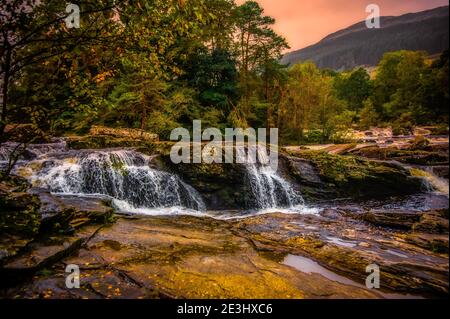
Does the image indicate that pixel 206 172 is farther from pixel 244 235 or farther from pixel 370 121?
pixel 370 121

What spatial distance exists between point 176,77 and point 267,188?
52.4ft

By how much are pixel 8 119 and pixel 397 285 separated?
6140 mm

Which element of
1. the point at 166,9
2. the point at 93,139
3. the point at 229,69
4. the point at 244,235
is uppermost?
the point at 229,69

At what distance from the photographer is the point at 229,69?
25500mm

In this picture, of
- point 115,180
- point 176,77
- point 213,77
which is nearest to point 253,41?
point 213,77

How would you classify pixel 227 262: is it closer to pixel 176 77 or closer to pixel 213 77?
pixel 213 77

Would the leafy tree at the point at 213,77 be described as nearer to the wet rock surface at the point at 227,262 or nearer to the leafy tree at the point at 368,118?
the wet rock surface at the point at 227,262

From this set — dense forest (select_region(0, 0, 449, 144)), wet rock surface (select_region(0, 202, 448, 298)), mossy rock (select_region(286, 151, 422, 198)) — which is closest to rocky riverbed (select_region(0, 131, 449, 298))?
wet rock surface (select_region(0, 202, 448, 298))

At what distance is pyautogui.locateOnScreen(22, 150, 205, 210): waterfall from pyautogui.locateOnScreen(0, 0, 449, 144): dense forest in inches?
124

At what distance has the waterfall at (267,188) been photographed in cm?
1322

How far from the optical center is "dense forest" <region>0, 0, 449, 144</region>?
3279mm

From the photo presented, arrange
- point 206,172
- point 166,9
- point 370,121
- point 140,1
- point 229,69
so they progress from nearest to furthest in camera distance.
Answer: point 140,1 < point 166,9 < point 206,172 < point 229,69 < point 370,121

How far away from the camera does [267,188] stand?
13453 millimetres
